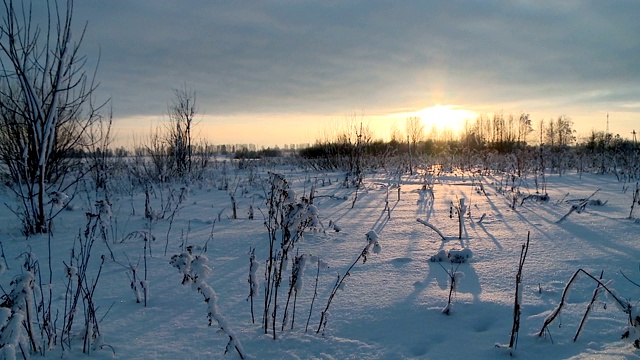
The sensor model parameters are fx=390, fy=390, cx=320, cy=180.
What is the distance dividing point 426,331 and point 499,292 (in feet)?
2.46

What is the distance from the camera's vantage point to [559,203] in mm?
6020

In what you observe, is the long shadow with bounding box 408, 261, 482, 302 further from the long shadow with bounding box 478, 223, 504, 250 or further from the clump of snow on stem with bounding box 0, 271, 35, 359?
the clump of snow on stem with bounding box 0, 271, 35, 359

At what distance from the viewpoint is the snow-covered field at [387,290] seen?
1.97m

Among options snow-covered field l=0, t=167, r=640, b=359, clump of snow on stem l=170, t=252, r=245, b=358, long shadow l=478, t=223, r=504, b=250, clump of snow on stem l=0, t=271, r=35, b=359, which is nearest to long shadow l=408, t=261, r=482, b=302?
snow-covered field l=0, t=167, r=640, b=359

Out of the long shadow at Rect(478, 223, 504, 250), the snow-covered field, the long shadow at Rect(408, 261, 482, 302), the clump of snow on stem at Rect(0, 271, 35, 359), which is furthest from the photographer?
the long shadow at Rect(478, 223, 504, 250)

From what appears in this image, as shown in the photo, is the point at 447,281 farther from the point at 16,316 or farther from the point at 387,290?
the point at 16,316

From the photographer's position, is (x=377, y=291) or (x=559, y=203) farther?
(x=559, y=203)

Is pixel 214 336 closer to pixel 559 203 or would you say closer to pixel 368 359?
pixel 368 359

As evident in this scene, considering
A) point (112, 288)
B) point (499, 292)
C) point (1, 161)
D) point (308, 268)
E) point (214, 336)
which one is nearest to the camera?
point (214, 336)

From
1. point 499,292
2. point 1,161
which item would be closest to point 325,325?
point 499,292

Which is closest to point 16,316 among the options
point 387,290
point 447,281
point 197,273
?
point 197,273

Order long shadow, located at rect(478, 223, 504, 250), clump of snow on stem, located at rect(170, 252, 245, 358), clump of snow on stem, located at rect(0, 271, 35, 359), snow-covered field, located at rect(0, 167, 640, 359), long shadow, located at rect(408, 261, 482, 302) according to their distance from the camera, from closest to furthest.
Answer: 1. clump of snow on stem, located at rect(0, 271, 35, 359)
2. clump of snow on stem, located at rect(170, 252, 245, 358)
3. snow-covered field, located at rect(0, 167, 640, 359)
4. long shadow, located at rect(408, 261, 482, 302)
5. long shadow, located at rect(478, 223, 504, 250)

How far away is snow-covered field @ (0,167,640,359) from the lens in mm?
1966

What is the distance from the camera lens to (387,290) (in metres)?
2.70
